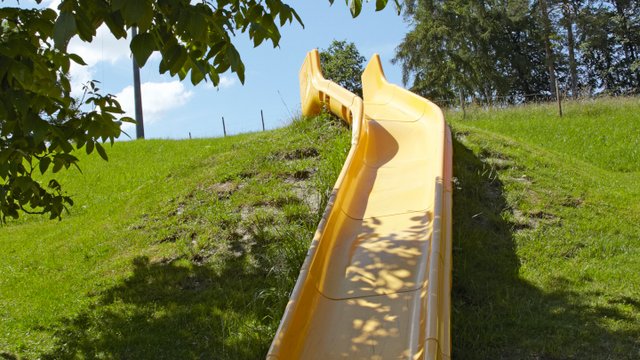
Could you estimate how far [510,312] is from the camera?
5.88m

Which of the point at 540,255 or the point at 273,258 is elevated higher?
the point at 273,258

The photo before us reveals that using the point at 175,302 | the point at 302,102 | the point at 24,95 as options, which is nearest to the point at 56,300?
the point at 175,302

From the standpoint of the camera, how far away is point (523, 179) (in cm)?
916

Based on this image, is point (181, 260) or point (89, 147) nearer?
point (89, 147)

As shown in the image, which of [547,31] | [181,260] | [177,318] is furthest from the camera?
[547,31]

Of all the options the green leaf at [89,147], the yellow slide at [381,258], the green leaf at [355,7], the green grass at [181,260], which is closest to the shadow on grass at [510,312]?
the yellow slide at [381,258]

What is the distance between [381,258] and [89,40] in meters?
3.32

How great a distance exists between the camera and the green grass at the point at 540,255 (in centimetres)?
541

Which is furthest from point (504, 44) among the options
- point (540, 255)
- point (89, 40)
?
point (89, 40)

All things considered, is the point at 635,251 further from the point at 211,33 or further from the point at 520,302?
the point at 211,33

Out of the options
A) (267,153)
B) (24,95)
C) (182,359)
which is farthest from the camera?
(267,153)

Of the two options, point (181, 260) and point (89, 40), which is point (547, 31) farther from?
point (89, 40)

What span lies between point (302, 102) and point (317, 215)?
20.6 ft

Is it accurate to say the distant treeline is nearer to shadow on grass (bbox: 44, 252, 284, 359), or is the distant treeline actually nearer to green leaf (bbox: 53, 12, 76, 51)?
shadow on grass (bbox: 44, 252, 284, 359)
